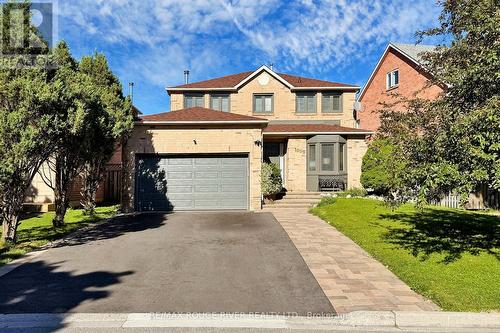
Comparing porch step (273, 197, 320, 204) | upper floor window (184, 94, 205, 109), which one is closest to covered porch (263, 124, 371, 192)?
porch step (273, 197, 320, 204)

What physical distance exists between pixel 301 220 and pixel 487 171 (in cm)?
753

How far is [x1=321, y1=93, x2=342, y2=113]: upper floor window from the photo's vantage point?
77.9ft

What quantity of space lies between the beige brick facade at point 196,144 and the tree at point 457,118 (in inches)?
311

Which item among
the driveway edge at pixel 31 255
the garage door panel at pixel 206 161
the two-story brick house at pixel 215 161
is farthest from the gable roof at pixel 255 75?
the driveway edge at pixel 31 255

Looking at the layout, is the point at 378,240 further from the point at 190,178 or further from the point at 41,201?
the point at 41,201

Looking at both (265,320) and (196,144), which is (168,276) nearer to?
(265,320)

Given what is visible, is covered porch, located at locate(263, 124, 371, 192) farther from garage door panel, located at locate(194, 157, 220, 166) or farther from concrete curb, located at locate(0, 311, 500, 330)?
concrete curb, located at locate(0, 311, 500, 330)

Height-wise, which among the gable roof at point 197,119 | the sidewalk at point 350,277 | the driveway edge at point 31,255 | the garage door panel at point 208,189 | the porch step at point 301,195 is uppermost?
the gable roof at point 197,119

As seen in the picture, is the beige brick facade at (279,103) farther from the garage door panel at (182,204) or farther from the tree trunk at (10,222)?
the tree trunk at (10,222)

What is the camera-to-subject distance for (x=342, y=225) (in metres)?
11.1

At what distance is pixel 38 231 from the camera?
1057cm

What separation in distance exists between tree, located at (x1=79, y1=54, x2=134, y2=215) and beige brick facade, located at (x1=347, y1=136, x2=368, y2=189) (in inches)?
490

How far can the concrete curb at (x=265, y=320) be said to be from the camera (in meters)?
4.51

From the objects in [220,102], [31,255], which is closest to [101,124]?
[31,255]
